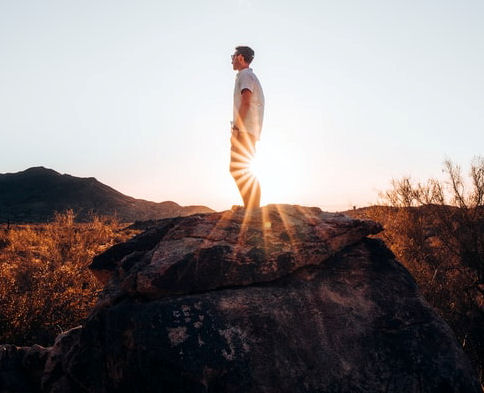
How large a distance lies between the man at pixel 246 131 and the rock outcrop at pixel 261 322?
2.20 ft

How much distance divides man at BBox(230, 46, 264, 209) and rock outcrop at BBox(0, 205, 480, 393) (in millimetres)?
670

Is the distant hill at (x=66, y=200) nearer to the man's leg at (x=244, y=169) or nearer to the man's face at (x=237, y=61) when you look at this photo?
the man's face at (x=237, y=61)

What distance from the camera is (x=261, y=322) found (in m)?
2.75

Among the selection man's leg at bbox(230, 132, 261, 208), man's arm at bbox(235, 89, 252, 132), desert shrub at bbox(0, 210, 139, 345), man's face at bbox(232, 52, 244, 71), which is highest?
man's face at bbox(232, 52, 244, 71)

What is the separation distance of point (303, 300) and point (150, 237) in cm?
214

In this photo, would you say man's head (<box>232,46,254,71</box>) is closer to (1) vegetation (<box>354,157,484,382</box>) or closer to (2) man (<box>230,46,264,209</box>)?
(2) man (<box>230,46,264,209</box>)

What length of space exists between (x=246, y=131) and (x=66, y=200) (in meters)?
57.8

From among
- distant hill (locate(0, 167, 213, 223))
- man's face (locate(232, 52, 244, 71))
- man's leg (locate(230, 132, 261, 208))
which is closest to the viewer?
man's leg (locate(230, 132, 261, 208))

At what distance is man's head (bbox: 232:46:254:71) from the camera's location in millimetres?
4664

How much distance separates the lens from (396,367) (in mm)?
2666

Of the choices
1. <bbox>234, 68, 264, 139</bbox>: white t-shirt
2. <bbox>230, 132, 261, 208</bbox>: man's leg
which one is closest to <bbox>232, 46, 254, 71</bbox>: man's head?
<bbox>234, 68, 264, 139</bbox>: white t-shirt

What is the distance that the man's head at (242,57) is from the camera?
466 cm

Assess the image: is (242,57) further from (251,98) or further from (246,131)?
(246,131)

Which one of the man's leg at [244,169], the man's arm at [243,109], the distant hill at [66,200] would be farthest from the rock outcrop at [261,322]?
the distant hill at [66,200]
